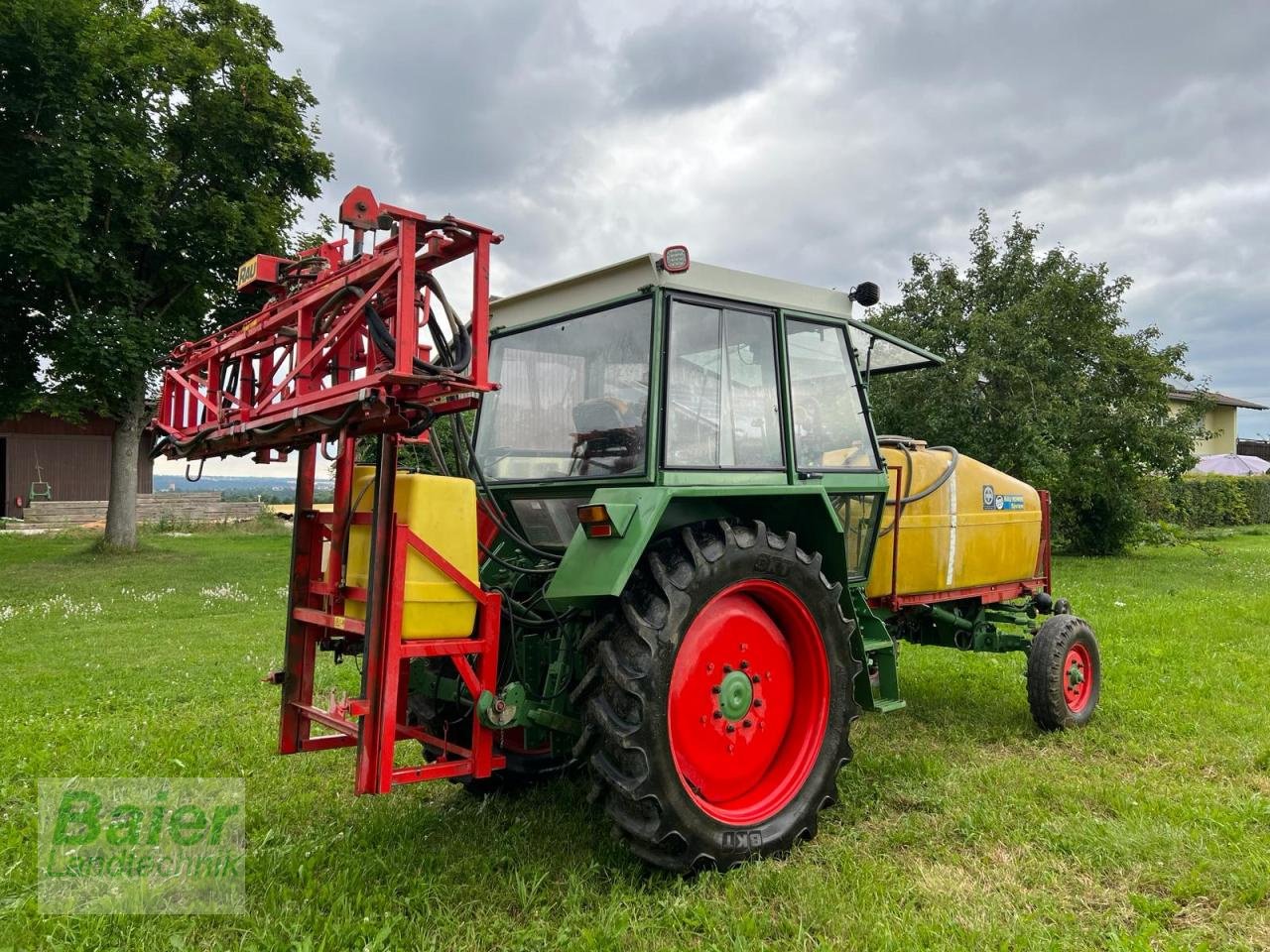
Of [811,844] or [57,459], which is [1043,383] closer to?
[811,844]

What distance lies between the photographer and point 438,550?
121 inches

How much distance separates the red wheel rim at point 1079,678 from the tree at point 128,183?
12.6 metres

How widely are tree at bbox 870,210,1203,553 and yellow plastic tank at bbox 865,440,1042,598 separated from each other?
27.8 ft

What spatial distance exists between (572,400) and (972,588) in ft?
9.85

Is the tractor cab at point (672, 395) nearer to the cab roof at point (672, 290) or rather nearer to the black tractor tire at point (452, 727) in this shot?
the cab roof at point (672, 290)

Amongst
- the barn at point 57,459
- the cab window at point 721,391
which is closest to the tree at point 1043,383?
the cab window at point 721,391

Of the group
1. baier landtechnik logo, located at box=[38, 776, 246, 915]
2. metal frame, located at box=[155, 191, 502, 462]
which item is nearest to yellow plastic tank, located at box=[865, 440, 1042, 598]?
metal frame, located at box=[155, 191, 502, 462]

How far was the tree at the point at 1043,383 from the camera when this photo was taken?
1390 cm

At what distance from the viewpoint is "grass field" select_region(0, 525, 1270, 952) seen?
2.84 meters

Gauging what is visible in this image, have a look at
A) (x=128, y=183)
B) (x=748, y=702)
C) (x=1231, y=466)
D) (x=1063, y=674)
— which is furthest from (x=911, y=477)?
(x=1231, y=466)

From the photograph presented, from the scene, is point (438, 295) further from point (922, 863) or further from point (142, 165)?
point (142, 165)

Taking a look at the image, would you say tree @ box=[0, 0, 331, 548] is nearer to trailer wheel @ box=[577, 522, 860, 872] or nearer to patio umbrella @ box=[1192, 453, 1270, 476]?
trailer wheel @ box=[577, 522, 860, 872]

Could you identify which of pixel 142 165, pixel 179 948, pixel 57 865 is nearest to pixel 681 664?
pixel 179 948

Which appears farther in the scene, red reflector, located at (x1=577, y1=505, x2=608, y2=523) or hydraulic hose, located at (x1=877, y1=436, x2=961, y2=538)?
hydraulic hose, located at (x1=877, y1=436, x2=961, y2=538)
